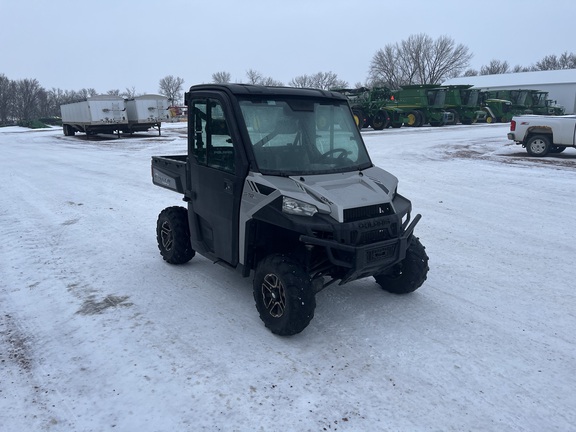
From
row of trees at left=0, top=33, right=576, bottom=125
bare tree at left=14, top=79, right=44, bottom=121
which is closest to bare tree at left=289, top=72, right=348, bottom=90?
row of trees at left=0, top=33, right=576, bottom=125

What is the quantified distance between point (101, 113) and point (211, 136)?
84.3ft

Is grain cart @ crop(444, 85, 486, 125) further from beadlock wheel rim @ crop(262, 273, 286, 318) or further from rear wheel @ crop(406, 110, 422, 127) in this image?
beadlock wheel rim @ crop(262, 273, 286, 318)

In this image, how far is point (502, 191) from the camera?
1021 centimetres

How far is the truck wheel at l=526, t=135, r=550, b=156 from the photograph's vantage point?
51.6 feet

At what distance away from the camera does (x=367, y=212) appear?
13.0 ft

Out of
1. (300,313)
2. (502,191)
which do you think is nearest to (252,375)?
(300,313)

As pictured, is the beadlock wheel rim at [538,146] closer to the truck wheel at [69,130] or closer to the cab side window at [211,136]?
the cab side window at [211,136]

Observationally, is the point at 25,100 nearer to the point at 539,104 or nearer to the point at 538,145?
the point at 539,104

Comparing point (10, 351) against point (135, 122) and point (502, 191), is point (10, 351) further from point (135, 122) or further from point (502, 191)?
point (135, 122)

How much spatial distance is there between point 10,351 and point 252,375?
2085mm

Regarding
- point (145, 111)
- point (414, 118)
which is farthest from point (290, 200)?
point (414, 118)

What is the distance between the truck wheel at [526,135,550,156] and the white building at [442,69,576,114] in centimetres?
5411

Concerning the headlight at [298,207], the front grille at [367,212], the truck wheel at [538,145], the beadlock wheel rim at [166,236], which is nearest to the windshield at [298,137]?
the headlight at [298,207]

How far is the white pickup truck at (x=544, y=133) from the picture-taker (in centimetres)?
1512
